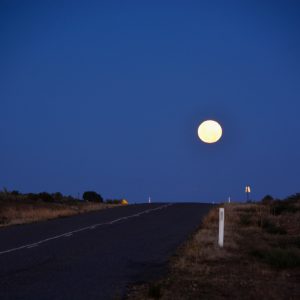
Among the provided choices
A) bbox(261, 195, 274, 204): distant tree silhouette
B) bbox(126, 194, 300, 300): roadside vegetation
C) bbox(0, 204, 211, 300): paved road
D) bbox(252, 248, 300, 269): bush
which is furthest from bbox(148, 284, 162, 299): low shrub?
bbox(261, 195, 274, 204): distant tree silhouette

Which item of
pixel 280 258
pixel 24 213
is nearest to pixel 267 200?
pixel 24 213

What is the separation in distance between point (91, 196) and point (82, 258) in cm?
5213

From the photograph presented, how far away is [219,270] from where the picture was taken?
1235cm

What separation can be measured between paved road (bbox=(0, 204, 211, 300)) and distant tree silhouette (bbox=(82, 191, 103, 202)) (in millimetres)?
39754

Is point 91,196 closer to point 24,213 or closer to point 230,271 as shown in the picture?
point 24,213

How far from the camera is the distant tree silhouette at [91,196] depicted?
213 ft

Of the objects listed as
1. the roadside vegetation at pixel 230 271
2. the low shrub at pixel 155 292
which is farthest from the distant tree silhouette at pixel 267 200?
the low shrub at pixel 155 292

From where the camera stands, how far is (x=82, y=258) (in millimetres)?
14477

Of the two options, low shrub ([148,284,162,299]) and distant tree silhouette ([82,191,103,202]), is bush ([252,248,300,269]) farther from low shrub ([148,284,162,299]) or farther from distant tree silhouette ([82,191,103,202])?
distant tree silhouette ([82,191,103,202])

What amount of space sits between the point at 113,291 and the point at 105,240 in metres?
8.80

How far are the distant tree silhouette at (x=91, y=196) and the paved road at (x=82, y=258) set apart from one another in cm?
3975

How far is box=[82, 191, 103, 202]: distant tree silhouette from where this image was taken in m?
65.0

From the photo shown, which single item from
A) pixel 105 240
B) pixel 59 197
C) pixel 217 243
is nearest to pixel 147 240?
pixel 105 240

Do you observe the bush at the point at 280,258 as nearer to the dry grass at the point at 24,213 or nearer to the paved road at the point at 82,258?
the paved road at the point at 82,258
